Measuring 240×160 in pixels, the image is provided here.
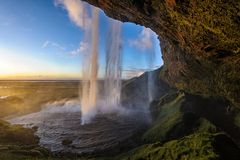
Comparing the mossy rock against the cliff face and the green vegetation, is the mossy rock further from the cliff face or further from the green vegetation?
the green vegetation

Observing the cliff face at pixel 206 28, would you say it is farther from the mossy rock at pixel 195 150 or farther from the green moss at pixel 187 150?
the green moss at pixel 187 150

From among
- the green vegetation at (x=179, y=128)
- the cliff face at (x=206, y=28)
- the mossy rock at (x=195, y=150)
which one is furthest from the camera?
the green vegetation at (x=179, y=128)

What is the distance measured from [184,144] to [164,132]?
1002cm

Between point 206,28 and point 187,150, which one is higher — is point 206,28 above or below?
above

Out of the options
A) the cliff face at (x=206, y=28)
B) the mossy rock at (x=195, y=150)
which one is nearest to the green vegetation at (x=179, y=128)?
the cliff face at (x=206, y=28)

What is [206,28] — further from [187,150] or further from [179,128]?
[179,128]

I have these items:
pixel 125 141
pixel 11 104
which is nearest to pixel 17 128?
pixel 125 141

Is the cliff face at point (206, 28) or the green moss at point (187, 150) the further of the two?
the cliff face at point (206, 28)

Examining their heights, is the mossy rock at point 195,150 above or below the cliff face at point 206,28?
below

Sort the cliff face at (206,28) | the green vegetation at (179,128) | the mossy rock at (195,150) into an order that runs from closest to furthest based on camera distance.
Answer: the mossy rock at (195,150) → the cliff face at (206,28) → the green vegetation at (179,128)

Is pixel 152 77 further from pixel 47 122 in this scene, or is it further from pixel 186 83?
pixel 47 122

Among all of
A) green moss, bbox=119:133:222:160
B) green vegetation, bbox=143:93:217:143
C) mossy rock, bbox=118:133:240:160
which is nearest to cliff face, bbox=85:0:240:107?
green vegetation, bbox=143:93:217:143

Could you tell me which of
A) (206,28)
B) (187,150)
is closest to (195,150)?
(187,150)

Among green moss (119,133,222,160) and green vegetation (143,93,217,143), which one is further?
green vegetation (143,93,217,143)
